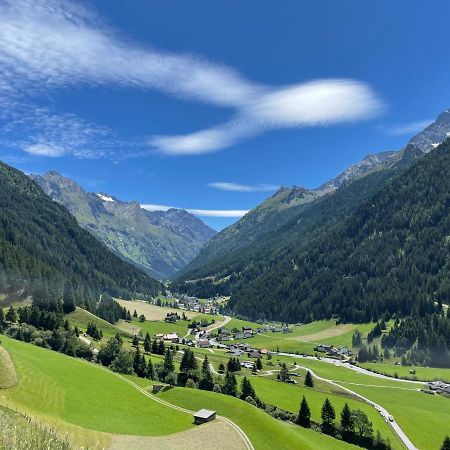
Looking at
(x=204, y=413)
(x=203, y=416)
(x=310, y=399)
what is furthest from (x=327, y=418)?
(x=203, y=416)

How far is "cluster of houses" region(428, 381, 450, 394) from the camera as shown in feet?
481

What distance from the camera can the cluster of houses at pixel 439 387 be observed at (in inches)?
5766

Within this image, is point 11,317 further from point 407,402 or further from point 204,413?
point 407,402

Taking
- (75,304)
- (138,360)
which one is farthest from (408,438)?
(75,304)

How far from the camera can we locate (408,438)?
97.8 meters

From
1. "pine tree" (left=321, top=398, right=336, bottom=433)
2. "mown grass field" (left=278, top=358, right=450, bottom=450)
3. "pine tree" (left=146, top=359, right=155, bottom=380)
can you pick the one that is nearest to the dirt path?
"pine tree" (left=146, top=359, right=155, bottom=380)

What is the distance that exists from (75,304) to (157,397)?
109 metres

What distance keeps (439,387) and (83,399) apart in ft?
407

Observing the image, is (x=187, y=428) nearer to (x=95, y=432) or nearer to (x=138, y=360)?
(x=95, y=432)

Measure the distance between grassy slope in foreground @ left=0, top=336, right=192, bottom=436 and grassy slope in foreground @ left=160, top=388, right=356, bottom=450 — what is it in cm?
668

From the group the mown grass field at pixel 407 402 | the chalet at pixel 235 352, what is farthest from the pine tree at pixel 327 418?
the chalet at pixel 235 352

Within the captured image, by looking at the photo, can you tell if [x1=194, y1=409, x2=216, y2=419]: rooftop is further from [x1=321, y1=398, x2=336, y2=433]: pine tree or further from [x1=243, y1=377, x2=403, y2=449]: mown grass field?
[x1=321, y1=398, x2=336, y2=433]: pine tree

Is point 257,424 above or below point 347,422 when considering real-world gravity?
above

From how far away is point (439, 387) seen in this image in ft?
492
